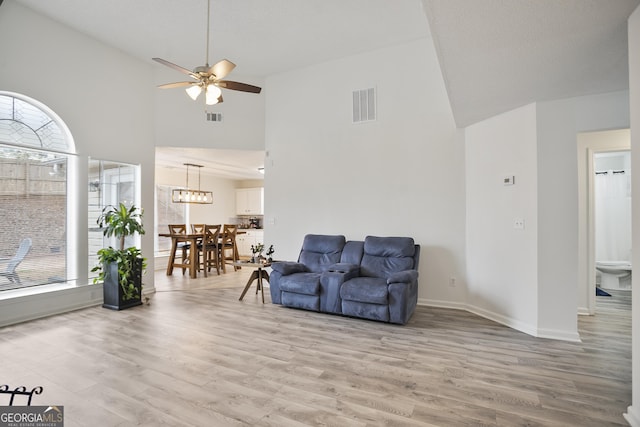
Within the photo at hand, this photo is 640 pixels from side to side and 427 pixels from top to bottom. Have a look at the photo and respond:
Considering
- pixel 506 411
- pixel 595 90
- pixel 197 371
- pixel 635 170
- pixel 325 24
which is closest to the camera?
pixel 635 170

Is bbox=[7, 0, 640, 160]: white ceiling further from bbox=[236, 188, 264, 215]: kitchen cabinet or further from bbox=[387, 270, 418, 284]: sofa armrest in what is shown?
bbox=[236, 188, 264, 215]: kitchen cabinet

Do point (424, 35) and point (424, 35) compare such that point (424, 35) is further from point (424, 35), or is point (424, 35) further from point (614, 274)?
point (614, 274)

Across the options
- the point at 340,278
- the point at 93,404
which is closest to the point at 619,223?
the point at 340,278

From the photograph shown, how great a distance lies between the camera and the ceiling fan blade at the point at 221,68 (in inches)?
113

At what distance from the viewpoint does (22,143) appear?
375cm

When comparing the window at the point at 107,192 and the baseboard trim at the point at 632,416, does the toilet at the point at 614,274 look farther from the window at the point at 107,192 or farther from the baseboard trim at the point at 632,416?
the window at the point at 107,192

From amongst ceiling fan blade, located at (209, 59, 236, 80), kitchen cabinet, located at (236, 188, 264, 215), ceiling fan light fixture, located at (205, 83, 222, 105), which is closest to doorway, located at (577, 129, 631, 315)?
ceiling fan blade, located at (209, 59, 236, 80)

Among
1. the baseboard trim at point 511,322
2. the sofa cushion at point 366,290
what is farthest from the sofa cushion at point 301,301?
the baseboard trim at point 511,322

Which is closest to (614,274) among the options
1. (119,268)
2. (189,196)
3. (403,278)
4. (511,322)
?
(511,322)

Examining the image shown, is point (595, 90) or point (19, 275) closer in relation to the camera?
point (595, 90)

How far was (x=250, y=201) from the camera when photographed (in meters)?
10.3

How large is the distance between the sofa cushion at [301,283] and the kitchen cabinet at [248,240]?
524 centimetres

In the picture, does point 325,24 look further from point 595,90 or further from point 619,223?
point 619,223

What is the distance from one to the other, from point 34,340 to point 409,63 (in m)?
5.62
